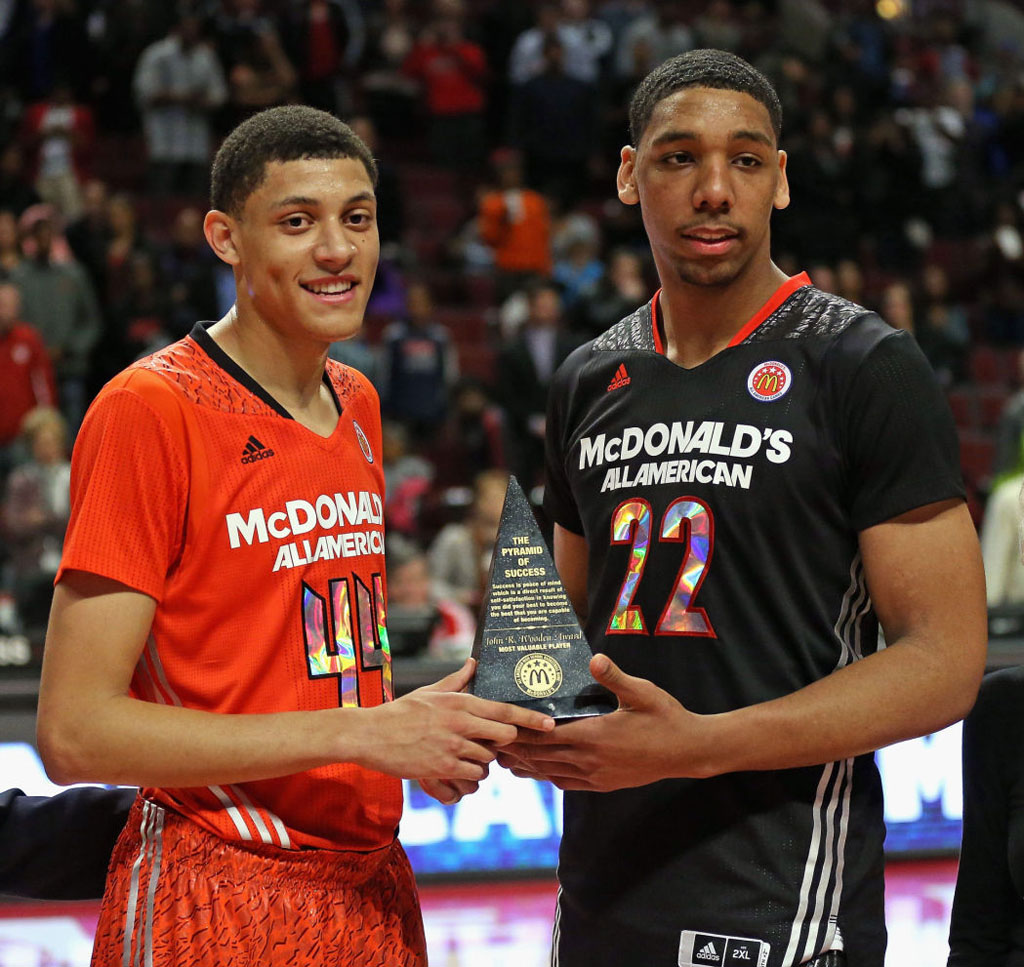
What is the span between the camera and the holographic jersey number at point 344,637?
2645mm

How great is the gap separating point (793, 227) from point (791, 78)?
2.34 m

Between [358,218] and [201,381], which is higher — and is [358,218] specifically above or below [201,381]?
above

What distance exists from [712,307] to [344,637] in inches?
36.0

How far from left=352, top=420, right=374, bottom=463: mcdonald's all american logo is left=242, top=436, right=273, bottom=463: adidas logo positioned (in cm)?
29

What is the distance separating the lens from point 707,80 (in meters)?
2.73

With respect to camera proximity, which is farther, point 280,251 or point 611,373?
point 611,373

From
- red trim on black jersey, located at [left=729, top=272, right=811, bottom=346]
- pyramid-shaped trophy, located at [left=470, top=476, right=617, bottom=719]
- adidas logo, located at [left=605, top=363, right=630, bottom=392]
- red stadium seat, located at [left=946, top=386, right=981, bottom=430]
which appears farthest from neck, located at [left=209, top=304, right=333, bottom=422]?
red stadium seat, located at [left=946, top=386, right=981, bottom=430]

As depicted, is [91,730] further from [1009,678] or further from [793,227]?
[793,227]

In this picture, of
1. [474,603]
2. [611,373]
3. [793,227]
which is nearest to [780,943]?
[611,373]

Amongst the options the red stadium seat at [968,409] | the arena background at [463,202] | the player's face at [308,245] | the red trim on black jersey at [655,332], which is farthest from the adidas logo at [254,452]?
the red stadium seat at [968,409]

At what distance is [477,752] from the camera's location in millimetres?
2486

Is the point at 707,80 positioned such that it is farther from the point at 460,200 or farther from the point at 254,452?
the point at 460,200

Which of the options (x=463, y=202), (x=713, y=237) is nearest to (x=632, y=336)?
(x=713, y=237)

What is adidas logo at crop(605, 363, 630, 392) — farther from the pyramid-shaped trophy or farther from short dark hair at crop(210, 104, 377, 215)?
short dark hair at crop(210, 104, 377, 215)
